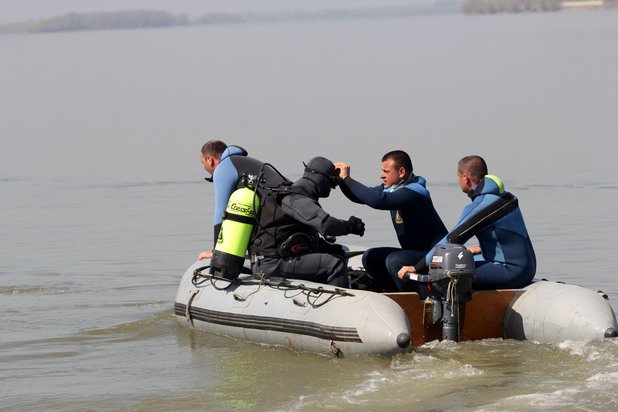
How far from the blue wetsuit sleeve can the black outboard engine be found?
594 millimetres

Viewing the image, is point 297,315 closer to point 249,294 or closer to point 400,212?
point 249,294

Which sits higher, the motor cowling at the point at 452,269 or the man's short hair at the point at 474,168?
the man's short hair at the point at 474,168

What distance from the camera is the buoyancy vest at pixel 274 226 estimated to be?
907 cm

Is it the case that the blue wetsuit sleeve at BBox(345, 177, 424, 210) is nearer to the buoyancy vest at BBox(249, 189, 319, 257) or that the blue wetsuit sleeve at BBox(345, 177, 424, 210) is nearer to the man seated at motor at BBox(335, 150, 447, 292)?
the man seated at motor at BBox(335, 150, 447, 292)

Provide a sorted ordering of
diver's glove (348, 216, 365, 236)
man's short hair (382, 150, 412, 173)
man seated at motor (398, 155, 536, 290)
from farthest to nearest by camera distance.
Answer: man's short hair (382, 150, 412, 173), diver's glove (348, 216, 365, 236), man seated at motor (398, 155, 536, 290)

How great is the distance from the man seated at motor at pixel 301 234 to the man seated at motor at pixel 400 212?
0.57ft

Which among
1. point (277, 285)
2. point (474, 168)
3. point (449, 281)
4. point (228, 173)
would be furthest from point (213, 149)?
point (449, 281)

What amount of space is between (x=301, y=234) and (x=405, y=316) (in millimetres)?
1164

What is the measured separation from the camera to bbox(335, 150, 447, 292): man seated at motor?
8.82 meters

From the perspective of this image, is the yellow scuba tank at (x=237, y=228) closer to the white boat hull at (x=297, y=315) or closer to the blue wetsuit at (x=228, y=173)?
the white boat hull at (x=297, y=315)

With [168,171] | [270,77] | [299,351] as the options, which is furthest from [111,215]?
[270,77]

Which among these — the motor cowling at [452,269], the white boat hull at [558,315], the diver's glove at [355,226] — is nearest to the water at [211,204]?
the white boat hull at [558,315]

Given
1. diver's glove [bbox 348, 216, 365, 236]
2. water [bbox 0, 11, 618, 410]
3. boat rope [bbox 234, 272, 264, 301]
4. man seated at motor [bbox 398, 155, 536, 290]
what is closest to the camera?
water [bbox 0, 11, 618, 410]

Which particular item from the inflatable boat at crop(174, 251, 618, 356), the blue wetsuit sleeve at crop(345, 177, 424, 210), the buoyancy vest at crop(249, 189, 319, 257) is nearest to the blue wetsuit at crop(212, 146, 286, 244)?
the buoyancy vest at crop(249, 189, 319, 257)
